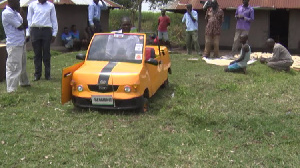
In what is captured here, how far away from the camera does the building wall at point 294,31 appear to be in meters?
16.9

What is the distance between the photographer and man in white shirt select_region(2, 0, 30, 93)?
808cm

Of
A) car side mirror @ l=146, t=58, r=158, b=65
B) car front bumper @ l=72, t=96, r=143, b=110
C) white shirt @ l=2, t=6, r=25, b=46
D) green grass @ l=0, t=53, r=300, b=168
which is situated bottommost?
green grass @ l=0, t=53, r=300, b=168

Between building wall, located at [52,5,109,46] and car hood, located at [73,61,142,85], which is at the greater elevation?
building wall, located at [52,5,109,46]

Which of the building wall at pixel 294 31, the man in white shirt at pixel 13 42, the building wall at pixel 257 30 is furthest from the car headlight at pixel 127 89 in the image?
the building wall at pixel 294 31

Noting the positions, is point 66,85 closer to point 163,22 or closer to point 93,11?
point 93,11

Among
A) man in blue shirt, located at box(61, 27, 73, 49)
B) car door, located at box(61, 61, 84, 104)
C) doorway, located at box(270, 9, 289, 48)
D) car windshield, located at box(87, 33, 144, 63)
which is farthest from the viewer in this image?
doorway, located at box(270, 9, 289, 48)

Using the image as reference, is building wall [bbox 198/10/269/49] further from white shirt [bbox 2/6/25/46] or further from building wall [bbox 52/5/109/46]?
white shirt [bbox 2/6/25/46]

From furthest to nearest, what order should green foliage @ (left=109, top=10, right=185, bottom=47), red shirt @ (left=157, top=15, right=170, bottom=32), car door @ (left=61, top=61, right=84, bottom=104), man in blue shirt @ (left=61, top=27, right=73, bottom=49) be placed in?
green foliage @ (left=109, top=10, right=185, bottom=47)
man in blue shirt @ (left=61, top=27, right=73, bottom=49)
red shirt @ (left=157, top=15, right=170, bottom=32)
car door @ (left=61, top=61, right=84, bottom=104)

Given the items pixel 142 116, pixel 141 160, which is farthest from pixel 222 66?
pixel 141 160

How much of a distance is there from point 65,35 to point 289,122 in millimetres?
13152

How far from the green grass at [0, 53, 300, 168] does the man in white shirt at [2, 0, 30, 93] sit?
1.14 ft

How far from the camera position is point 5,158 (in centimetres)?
480

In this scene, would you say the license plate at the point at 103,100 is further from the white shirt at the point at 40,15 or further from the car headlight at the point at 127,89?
the white shirt at the point at 40,15

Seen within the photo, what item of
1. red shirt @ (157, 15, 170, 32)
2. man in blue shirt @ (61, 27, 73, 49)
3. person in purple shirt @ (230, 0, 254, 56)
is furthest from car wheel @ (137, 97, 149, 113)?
man in blue shirt @ (61, 27, 73, 49)
